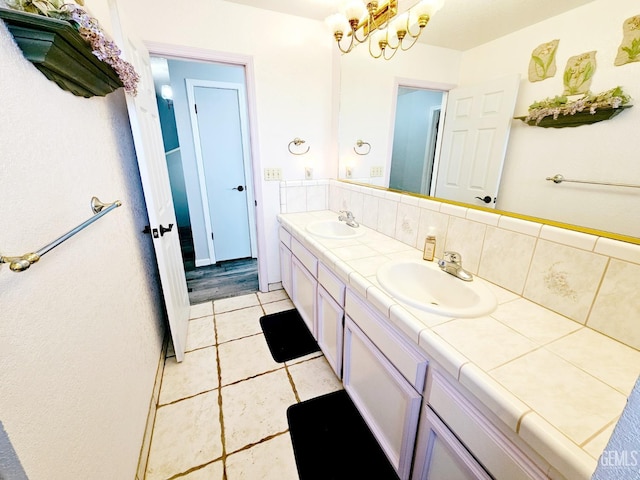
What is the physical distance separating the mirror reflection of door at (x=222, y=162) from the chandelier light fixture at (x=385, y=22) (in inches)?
62.9

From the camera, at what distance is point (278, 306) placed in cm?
237

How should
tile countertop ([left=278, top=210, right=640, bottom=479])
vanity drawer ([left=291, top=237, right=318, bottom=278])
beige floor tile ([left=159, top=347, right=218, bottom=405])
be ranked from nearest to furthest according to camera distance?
tile countertop ([left=278, top=210, right=640, bottom=479]) → beige floor tile ([left=159, top=347, right=218, bottom=405]) → vanity drawer ([left=291, top=237, right=318, bottom=278])

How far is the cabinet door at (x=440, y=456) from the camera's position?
0.70 m

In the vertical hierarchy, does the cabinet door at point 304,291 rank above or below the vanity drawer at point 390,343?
below

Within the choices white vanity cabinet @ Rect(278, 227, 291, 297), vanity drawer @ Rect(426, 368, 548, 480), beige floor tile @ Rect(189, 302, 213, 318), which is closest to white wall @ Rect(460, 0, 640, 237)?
vanity drawer @ Rect(426, 368, 548, 480)

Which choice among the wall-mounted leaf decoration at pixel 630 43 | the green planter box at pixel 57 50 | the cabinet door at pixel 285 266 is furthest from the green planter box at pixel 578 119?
the cabinet door at pixel 285 266

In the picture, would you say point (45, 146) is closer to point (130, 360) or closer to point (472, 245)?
point (130, 360)

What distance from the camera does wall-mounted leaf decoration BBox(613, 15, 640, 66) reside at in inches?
26.5

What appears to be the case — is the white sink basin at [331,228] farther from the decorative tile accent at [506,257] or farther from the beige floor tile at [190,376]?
the beige floor tile at [190,376]

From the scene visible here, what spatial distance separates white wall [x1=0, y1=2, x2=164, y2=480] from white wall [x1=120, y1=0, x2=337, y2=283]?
1002mm

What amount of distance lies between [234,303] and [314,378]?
1140 mm

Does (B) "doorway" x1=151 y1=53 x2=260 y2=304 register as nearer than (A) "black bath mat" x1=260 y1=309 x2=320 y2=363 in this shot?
No

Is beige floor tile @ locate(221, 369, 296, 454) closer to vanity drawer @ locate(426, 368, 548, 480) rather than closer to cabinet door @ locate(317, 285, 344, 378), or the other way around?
cabinet door @ locate(317, 285, 344, 378)

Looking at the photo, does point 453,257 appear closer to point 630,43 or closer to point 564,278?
point 564,278
